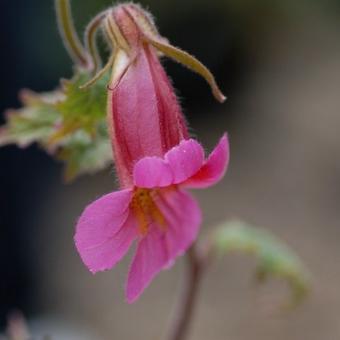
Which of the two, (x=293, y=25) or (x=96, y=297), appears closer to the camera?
(x=96, y=297)

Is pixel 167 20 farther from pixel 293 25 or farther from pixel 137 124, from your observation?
pixel 137 124

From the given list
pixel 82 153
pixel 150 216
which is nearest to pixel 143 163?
pixel 150 216

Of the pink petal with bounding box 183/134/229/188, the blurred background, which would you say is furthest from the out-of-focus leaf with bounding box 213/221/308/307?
the blurred background

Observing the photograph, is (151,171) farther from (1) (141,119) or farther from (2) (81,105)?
(2) (81,105)

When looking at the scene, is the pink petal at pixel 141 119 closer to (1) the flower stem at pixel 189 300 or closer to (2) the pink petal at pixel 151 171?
(2) the pink petal at pixel 151 171

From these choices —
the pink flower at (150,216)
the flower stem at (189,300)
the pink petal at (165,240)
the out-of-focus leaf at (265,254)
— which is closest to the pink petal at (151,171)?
the pink flower at (150,216)

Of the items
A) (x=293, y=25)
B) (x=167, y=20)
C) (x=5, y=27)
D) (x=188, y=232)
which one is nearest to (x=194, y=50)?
(x=167, y=20)
